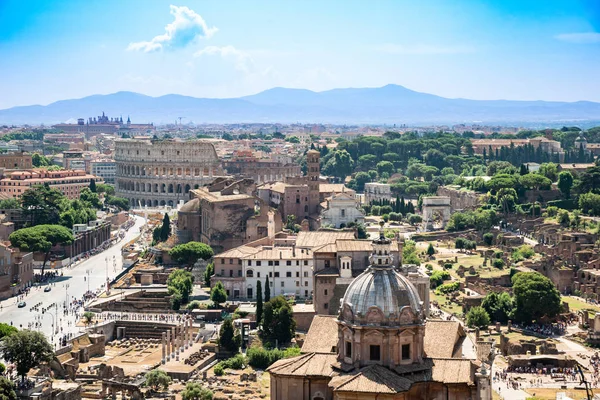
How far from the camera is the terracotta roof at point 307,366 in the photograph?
137 feet

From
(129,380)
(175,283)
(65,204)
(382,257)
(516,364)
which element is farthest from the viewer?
(65,204)

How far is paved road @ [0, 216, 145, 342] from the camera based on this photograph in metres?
68.6

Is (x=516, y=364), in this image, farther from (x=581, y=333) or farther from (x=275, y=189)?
(x=275, y=189)

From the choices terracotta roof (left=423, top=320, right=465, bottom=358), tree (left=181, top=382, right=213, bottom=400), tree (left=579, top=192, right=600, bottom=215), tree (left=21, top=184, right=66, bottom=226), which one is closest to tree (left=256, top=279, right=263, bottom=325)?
tree (left=181, top=382, right=213, bottom=400)

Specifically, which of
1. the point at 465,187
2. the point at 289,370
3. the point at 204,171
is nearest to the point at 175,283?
the point at 289,370

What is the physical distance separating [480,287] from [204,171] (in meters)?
73.7

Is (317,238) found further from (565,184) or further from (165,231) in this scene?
(565,184)

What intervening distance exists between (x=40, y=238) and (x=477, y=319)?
124 feet

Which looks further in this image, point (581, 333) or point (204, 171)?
point (204, 171)

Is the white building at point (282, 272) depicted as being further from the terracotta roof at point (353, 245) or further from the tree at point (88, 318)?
the tree at point (88, 318)

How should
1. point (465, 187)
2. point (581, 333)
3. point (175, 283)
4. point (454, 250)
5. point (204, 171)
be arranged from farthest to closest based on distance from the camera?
1. point (204, 171)
2. point (465, 187)
3. point (454, 250)
4. point (175, 283)
5. point (581, 333)

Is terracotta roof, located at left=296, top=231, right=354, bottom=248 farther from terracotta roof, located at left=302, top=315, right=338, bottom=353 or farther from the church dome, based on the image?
the church dome

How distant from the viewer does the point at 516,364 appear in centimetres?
5859

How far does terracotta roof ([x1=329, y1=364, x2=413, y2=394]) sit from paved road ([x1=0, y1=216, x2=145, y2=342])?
29.3m
